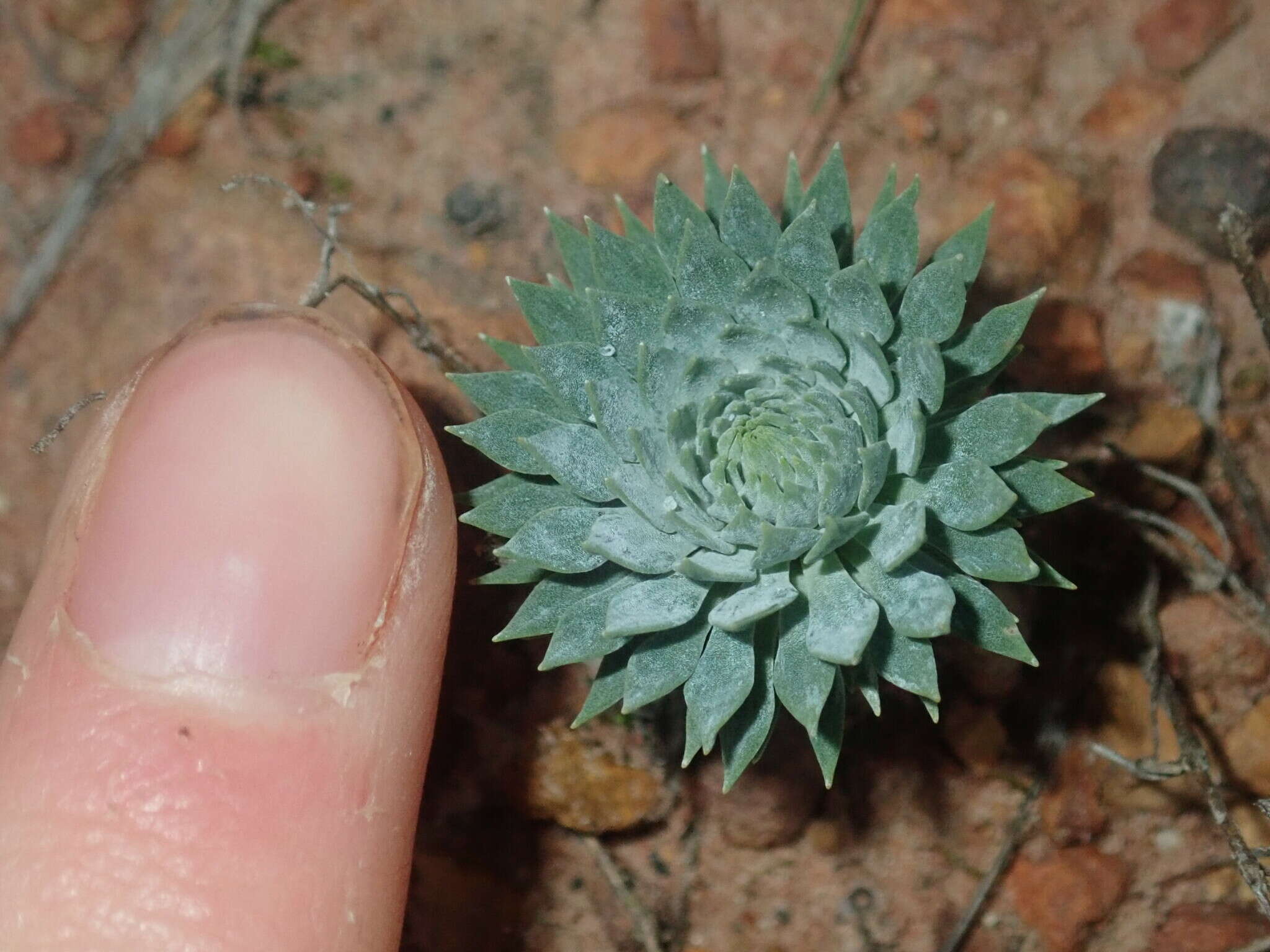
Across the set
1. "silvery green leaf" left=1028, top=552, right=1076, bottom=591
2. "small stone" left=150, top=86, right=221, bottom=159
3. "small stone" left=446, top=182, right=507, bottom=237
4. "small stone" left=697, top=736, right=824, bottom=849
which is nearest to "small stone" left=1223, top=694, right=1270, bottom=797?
"small stone" left=697, top=736, right=824, bottom=849

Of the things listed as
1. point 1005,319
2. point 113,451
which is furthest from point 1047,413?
point 113,451

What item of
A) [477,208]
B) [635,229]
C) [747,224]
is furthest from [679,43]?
[747,224]

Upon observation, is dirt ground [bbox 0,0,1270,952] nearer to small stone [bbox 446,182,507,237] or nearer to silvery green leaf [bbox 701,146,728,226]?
small stone [bbox 446,182,507,237]

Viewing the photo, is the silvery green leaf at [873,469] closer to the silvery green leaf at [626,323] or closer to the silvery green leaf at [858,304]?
the silvery green leaf at [858,304]

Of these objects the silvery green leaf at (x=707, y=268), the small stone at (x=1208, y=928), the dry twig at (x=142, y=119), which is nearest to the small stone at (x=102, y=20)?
the dry twig at (x=142, y=119)

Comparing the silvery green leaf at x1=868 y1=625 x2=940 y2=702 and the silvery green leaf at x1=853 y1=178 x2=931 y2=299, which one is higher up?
the silvery green leaf at x1=853 y1=178 x2=931 y2=299

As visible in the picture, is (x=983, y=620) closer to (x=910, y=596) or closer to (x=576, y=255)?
(x=910, y=596)

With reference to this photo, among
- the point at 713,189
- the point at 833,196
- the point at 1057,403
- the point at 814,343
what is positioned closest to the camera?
the point at 1057,403

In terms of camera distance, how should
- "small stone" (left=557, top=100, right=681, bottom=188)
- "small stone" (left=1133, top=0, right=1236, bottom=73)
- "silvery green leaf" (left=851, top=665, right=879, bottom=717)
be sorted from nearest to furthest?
"silvery green leaf" (left=851, top=665, right=879, bottom=717)
"small stone" (left=1133, top=0, right=1236, bottom=73)
"small stone" (left=557, top=100, right=681, bottom=188)
